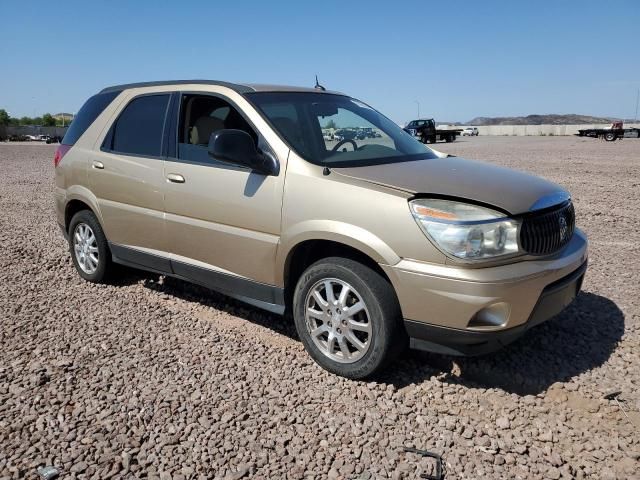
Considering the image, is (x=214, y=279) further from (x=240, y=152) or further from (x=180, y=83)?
(x=180, y=83)

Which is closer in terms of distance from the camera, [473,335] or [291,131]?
[473,335]

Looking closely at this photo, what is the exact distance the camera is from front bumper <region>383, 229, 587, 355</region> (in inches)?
117

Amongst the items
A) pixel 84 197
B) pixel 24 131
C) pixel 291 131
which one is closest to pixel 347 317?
pixel 291 131

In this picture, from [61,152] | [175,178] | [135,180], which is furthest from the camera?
[61,152]

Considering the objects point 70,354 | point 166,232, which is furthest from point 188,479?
point 166,232

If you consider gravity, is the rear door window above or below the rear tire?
above

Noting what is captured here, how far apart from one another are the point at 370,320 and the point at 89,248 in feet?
11.1

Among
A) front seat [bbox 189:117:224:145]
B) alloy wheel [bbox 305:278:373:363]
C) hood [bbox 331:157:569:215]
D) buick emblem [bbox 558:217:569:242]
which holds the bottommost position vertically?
alloy wheel [bbox 305:278:373:363]

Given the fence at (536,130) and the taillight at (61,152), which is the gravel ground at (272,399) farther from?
the fence at (536,130)

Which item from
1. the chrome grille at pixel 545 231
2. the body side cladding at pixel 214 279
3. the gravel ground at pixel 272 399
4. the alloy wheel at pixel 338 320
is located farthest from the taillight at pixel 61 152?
the chrome grille at pixel 545 231

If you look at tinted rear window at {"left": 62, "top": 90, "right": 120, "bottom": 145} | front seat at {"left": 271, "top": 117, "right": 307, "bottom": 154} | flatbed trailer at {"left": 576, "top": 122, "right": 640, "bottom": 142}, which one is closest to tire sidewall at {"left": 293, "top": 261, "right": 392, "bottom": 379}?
front seat at {"left": 271, "top": 117, "right": 307, "bottom": 154}

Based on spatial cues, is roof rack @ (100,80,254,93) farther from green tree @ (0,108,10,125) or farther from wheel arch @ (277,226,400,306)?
green tree @ (0,108,10,125)

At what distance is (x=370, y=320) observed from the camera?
10.9 feet

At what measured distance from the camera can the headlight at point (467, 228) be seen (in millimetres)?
3004
